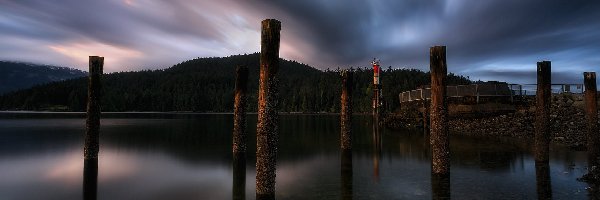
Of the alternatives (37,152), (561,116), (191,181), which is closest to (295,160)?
(191,181)

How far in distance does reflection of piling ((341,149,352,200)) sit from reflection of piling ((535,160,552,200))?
22.7 feet

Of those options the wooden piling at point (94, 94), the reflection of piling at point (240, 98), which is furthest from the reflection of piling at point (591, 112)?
the wooden piling at point (94, 94)

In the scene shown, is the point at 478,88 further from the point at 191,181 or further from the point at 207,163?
the point at 191,181

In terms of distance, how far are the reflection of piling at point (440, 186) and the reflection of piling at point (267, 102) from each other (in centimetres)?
624

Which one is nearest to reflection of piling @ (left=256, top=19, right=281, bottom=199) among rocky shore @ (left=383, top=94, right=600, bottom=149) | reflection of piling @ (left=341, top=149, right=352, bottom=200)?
reflection of piling @ (left=341, top=149, right=352, bottom=200)

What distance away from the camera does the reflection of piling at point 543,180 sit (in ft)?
47.8

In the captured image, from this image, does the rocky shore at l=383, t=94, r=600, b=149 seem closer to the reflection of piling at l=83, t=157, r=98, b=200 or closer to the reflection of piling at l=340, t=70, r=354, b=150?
the reflection of piling at l=340, t=70, r=354, b=150

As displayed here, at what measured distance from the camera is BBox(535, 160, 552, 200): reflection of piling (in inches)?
574

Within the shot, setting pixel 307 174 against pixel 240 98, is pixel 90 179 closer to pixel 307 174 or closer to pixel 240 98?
pixel 240 98

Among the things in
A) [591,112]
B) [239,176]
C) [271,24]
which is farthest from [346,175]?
[591,112]

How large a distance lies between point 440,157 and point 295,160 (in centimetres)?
1129

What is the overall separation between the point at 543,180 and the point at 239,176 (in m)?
14.1

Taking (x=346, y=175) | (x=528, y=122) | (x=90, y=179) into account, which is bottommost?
(x=90, y=179)

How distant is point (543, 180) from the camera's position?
17.1 meters
